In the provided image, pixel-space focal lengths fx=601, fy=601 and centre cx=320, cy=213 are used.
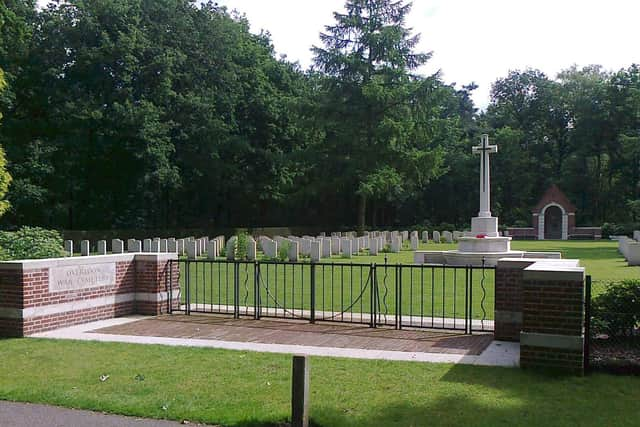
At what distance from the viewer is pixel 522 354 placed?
712cm

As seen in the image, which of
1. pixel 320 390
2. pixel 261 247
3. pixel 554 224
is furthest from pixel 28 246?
pixel 554 224

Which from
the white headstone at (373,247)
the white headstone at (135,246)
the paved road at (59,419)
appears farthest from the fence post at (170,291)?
the white headstone at (373,247)

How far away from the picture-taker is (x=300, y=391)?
16.3ft

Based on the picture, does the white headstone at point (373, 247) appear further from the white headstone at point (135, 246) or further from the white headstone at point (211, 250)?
the white headstone at point (135, 246)

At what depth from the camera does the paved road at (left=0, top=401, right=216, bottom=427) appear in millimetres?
5273

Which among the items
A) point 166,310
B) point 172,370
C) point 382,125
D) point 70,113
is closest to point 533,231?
point 382,125

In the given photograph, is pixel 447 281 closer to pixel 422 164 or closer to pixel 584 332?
pixel 584 332

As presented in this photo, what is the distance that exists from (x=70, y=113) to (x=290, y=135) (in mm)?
16862

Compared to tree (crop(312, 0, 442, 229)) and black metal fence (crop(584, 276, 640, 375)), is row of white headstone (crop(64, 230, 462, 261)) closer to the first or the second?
tree (crop(312, 0, 442, 229))

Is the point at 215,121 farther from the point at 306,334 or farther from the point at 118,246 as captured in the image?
the point at 306,334

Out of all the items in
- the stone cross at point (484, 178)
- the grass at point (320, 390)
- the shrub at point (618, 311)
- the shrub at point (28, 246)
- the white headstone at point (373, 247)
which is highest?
the stone cross at point (484, 178)

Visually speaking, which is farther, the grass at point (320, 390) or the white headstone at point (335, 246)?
the white headstone at point (335, 246)

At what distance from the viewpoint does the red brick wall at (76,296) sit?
927cm

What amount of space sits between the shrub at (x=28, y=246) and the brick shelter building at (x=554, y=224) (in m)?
44.7
